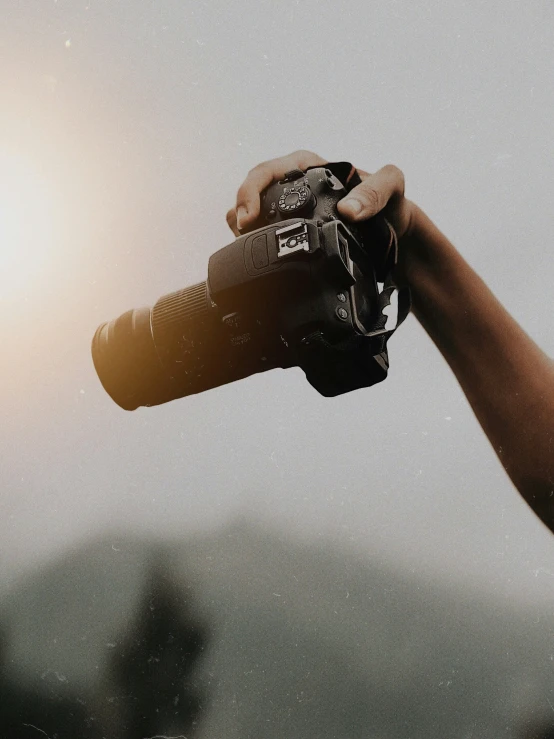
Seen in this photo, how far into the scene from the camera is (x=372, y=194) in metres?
0.67

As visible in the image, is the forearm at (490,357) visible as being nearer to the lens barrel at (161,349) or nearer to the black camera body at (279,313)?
the black camera body at (279,313)

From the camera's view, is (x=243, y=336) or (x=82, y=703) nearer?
(x=243, y=336)

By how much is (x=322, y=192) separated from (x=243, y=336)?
188mm

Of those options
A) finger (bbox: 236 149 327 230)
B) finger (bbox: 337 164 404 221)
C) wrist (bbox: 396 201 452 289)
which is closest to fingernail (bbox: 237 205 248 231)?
finger (bbox: 236 149 327 230)

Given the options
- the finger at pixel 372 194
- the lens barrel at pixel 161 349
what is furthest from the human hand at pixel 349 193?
the lens barrel at pixel 161 349

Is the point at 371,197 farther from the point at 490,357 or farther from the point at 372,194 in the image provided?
the point at 490,357

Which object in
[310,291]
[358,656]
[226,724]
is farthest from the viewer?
[358,656]

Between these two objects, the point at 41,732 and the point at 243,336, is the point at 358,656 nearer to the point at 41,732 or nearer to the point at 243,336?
the point at 41,732

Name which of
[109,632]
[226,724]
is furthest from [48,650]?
[226,724]

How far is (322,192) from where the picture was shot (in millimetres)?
666

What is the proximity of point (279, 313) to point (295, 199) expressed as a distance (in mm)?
137

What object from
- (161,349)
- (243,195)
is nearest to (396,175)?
(243,195)

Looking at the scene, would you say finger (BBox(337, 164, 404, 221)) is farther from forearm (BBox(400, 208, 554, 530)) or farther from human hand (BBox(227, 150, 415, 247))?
forearm (BBox(400, 208, 554, 530))

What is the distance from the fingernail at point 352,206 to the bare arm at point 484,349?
158 millimetres
